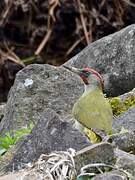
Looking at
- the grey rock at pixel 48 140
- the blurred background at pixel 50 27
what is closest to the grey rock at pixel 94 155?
the grey rock at pixel 48 140

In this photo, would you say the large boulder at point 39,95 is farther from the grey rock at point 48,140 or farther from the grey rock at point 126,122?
the grey rock at point 48,140

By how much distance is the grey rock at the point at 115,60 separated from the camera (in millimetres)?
7820

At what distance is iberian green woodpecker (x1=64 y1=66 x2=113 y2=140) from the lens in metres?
5.57

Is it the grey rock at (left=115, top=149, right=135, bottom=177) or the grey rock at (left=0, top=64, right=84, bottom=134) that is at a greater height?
the grey rock at (left=115, top=149, right=135, bottom=177)

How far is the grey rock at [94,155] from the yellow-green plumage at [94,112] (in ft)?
2.82

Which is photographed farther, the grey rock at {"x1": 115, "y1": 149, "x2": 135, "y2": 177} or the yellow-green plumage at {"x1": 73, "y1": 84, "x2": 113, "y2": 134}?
the yellow-green plumage at {"x1": 73, "y1": 84, "x2": 113, "y2": 134}

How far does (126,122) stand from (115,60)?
213cm

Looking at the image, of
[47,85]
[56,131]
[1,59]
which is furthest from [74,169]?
[1,59]

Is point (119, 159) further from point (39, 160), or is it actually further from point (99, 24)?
point (99, 24)

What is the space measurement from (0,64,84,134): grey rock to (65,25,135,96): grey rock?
0.69 metres

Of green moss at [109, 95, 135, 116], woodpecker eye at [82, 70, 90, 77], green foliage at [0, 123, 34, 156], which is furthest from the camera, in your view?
green moss at [109, 95, 135, 116]

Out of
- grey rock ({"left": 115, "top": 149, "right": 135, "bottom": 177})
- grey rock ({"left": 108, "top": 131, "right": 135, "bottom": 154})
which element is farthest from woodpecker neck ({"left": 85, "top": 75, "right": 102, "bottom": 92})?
grey rock ({"left": 115, "top": 149, "right": 135, "bottom": 177})

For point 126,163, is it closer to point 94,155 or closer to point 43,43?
point 94,155

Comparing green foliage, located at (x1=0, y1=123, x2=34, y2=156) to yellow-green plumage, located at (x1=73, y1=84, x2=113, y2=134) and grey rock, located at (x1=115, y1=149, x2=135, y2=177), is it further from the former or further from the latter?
grey rock, located at (x1=115, y1=149, x2=135, y2=177)
